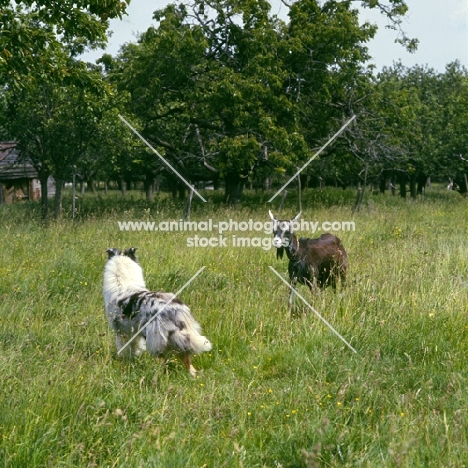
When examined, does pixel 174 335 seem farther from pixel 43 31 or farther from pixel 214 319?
pixel 43 31

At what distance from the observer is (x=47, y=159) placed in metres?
18.8

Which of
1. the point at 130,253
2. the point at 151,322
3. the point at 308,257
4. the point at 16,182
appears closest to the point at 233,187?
the point at 308,257

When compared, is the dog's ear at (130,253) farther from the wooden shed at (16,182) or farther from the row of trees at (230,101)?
the wooden shed at (16,182)

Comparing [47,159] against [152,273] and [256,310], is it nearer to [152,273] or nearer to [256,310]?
[152,273]

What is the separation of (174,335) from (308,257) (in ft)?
10.7

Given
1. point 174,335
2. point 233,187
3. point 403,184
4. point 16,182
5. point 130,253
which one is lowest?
point 174,335

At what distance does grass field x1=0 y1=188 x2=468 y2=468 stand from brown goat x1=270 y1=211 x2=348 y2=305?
0.29m

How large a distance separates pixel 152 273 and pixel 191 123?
1571 centimetres

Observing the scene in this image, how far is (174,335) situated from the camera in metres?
5.34

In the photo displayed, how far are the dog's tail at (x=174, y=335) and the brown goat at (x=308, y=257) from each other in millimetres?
2239

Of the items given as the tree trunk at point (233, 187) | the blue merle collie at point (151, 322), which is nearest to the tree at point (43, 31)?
the blue merle collie at point (151, 322)

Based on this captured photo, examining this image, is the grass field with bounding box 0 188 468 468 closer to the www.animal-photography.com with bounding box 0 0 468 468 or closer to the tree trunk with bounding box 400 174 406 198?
the www.animal-photography.com with bounding box 0 0 468 468

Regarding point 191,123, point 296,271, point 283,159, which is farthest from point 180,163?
point 296,271

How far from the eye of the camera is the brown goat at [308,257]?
7496 millimetres
